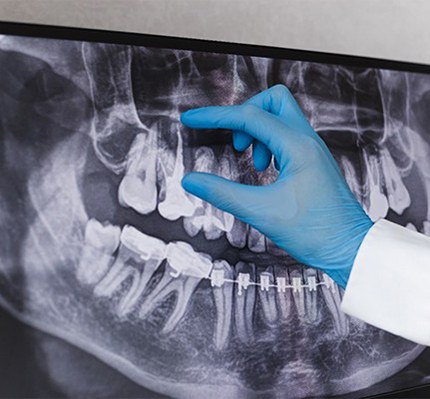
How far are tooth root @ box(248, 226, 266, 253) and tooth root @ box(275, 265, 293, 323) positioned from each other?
0.14ft

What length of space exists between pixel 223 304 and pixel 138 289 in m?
0.15

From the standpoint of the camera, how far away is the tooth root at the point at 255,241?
1.12 metres

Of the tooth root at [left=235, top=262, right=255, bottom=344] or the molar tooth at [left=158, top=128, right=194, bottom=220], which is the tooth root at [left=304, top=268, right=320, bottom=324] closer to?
the tooth root at [left=235, top=262, right=255, bottom=344]

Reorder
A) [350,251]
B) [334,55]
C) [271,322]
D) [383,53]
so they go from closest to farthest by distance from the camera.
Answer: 1. [350,251]
2. [271,322]
3. [334,55]
4. [383,53]

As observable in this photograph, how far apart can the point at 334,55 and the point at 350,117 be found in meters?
0.12

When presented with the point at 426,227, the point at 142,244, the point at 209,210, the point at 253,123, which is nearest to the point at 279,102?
the point at 253,123

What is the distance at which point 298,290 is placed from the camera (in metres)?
1.16

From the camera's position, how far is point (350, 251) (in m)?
1.00

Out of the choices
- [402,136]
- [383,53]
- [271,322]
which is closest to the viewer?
[271,322]

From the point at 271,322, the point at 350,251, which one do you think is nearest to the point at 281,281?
the point at 271,322

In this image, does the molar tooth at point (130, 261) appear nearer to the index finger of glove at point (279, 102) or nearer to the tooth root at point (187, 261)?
the tooth root at point (187, 261)

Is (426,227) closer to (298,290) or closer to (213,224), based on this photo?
(298,290)

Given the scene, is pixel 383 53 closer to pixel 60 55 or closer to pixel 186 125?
pixel 186 125

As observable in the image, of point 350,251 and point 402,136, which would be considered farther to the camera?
point 402,136
